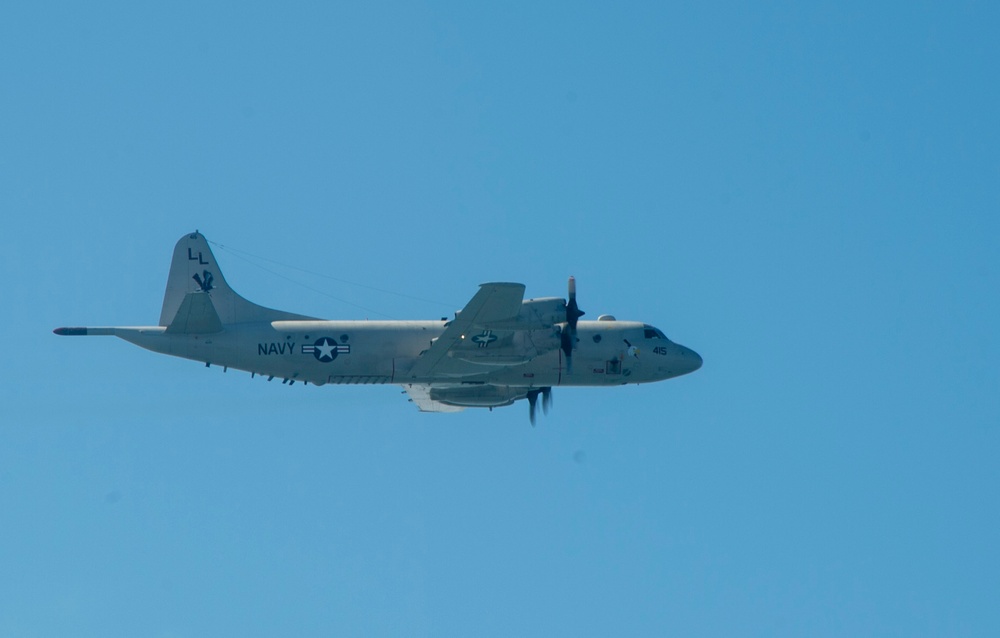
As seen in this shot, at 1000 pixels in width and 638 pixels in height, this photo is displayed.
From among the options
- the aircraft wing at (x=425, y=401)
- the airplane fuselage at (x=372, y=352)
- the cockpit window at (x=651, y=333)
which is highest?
the cockpit window at (x=651, y=333)

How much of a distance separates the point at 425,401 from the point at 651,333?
26.1 ft

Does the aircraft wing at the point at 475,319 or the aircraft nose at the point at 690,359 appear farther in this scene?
the aircraft nose at the point at 690,359

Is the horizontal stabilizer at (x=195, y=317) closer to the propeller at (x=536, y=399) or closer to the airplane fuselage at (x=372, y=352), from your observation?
the airplane fuselage at (x=372, y=352)

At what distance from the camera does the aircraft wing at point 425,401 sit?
47.2 metres

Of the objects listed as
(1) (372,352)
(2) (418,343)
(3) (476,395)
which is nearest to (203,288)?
(1) (372,352)

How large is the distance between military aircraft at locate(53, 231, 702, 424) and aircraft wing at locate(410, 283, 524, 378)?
31mm

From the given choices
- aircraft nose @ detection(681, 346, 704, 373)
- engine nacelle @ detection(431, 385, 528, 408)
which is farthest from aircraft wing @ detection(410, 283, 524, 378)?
aircraft nose @ detection(681, 346, 704, 373)

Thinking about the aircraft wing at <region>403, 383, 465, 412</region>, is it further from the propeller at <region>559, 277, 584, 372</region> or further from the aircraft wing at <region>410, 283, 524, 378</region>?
the propeller at <region>559, 277, 584, 372</region>

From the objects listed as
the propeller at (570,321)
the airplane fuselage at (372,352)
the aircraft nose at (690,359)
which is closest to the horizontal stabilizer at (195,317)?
the airplane fuselage at (372,352)

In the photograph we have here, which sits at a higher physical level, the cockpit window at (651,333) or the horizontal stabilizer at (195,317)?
the cockpit window at (651,333)

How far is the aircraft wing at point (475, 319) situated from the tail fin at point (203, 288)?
4.40 metres

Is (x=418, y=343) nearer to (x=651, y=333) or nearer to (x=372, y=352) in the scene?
(x=372, y=352)

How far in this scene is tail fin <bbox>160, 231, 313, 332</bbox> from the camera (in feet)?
145

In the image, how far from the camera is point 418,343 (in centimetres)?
4406
